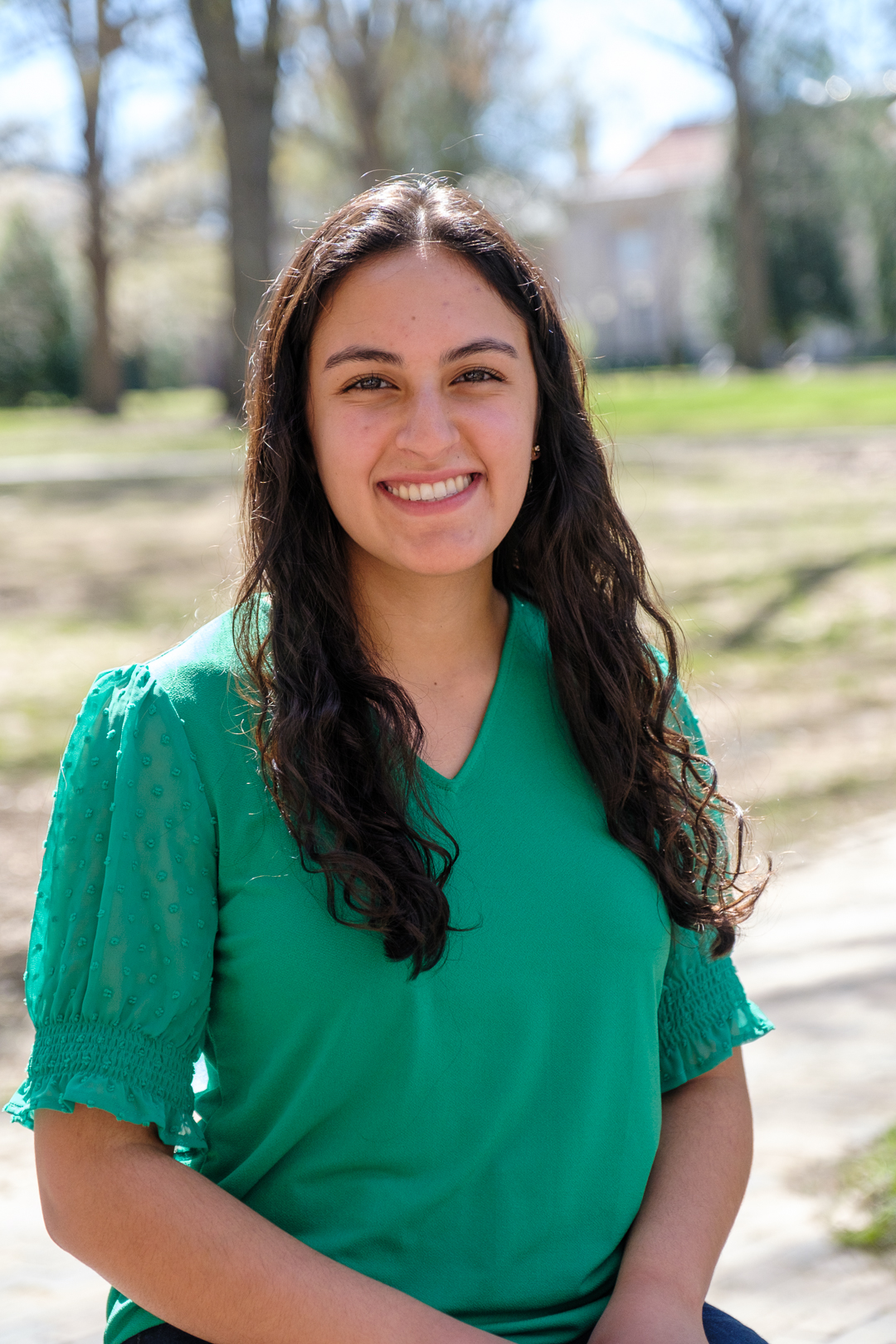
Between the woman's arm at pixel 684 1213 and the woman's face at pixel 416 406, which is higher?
the woman's face at pixel 416 406

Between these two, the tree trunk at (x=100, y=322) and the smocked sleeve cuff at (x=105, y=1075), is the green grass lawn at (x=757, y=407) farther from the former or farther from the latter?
the smocked sleeve cuff at (x=105, y=1075)

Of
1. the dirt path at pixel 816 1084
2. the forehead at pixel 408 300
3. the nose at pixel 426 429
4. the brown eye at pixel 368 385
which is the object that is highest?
the forehead at pixel 408 300

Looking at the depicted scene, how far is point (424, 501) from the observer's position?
173cm

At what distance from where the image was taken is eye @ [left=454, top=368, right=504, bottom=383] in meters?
1.75

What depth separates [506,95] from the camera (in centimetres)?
3631

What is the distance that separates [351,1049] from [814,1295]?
5.27 ft

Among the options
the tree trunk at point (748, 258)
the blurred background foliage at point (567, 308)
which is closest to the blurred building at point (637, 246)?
the blurred background foliage at point (567, 308)

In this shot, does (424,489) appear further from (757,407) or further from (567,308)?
(757,407)

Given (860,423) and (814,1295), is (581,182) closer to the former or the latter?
(860,423)

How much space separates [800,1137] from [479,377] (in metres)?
2.27

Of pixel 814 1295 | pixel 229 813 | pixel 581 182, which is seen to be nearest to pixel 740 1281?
pixel 814 1295

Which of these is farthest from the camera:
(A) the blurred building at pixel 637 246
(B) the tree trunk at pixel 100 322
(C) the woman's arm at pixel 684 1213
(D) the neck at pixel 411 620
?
(A) the blurred building at pixel 637 246

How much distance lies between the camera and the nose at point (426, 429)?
1.71 m

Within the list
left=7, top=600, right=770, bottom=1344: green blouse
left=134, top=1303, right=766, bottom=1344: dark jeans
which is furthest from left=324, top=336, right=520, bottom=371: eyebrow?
left=134, top=1303, right=766, bottom=1344: dark jeans
